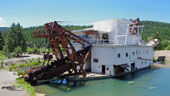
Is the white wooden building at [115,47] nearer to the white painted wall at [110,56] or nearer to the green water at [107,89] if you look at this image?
the white painted wall at [110,56]


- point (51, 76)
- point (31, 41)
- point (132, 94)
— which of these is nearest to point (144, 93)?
point (132, 94)

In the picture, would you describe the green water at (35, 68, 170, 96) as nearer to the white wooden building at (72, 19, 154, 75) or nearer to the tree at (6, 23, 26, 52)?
the white wooden building at (72, 19, 154, 75)

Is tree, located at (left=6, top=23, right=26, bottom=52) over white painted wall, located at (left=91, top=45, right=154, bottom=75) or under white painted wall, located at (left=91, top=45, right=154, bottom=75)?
over

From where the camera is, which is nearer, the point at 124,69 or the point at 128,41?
the point at 124,69

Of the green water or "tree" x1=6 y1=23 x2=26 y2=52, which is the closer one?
the green water

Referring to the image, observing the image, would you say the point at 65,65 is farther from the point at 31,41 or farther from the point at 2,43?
the point at 31,41

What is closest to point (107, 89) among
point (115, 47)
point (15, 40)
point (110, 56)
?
point (110, 56)

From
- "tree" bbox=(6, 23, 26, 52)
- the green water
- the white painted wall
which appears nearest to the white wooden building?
the white painted wall

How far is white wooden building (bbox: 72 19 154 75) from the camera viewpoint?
20703mm

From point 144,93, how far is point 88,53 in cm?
908

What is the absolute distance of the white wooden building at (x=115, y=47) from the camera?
20703 mm

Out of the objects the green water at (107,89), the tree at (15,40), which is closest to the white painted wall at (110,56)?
the green water at (107,89)

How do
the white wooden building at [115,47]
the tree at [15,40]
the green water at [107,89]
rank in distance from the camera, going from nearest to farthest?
the green water at [107,89] → the white wooden building at [115,47] → the tree at [15,40]

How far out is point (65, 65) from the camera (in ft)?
62.5
